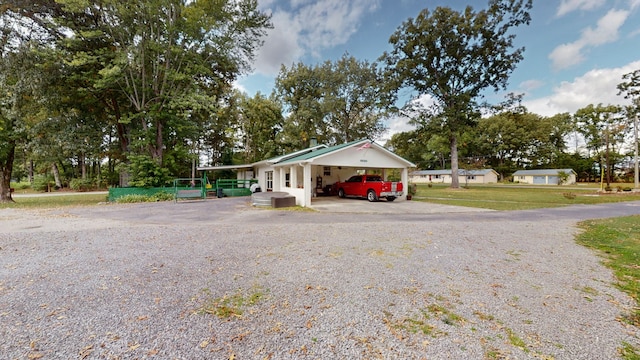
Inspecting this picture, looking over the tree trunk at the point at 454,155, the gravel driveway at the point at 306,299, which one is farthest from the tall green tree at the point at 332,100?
the gravel driveway at the point at 306,299

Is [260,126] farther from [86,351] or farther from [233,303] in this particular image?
[86,351]

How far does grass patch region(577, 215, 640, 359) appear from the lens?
300 cm

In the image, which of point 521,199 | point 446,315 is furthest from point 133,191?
point 521,199

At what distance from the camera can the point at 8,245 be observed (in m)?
5.78

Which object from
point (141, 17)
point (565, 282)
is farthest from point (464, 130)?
point (141, 17)

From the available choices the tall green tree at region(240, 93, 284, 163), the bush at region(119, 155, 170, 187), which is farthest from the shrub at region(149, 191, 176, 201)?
the tall green tree at region(240, 93, 284, 163)

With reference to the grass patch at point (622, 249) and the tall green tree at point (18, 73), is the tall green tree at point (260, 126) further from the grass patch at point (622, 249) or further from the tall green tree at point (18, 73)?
the grass patch at point (622, 249)

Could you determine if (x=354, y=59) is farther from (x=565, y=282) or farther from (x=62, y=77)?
(x=565, y=282)

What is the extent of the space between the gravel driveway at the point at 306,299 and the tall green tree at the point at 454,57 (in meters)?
23.8

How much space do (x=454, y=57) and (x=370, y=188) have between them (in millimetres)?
19807

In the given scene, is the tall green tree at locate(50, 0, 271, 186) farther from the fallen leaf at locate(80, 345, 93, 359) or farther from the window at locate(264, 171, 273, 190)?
the fallen leaf at locate(80, 345, 93, 359)

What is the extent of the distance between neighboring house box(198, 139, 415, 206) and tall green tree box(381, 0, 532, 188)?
13820 millimetres

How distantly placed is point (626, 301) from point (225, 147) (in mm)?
36226

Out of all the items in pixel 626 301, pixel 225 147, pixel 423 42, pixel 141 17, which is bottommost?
pixel 626 301
